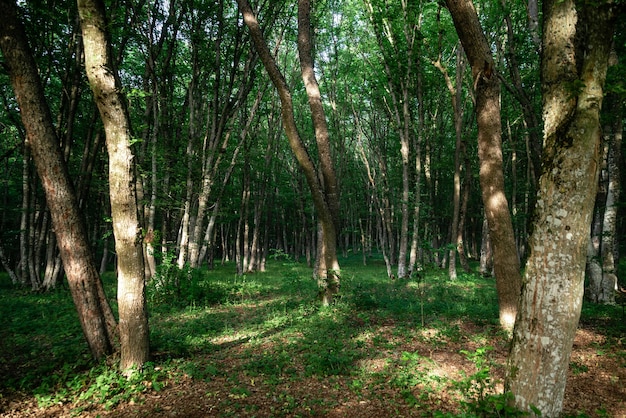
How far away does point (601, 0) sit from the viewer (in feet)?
9.19

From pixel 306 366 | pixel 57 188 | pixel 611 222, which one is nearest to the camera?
pixel 57 188

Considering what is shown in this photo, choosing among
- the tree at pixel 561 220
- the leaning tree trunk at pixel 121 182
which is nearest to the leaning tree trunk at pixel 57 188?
the leaning tree trunk at pixel 121 182

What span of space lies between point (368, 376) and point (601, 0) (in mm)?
4980

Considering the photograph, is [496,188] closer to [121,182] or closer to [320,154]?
[320,154]

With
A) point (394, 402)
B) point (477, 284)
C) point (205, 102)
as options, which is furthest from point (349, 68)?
point (394, 402)

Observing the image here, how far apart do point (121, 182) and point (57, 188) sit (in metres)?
1.08

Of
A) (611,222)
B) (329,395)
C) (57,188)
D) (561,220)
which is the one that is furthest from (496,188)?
(57,188)

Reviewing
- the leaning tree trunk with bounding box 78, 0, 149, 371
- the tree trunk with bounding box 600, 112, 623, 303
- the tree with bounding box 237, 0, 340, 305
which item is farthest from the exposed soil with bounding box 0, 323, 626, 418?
the tree trunk with bounding box 600, 112, 623, 303

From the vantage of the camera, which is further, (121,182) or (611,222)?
(611,222)

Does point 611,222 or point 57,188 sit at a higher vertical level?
point 57,188

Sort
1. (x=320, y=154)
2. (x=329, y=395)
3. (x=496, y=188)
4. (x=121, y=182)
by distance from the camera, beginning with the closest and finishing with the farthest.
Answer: (x=329, y=395) < (x=121, y=182) < (x=496, y=188) < (x=320, y=154)

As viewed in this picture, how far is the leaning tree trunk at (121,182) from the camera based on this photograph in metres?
4.69

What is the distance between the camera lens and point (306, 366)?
17.3ft

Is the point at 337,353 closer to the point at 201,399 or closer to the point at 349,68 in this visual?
the point at 201,399
